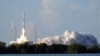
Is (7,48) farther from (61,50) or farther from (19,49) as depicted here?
(61,50)

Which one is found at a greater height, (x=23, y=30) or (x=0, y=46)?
(x=23, y=30)

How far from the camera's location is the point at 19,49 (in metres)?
133

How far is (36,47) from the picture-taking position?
13838cm

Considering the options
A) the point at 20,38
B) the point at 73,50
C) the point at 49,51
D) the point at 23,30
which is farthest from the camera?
the point at 20,38

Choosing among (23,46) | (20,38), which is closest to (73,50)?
(23,46)

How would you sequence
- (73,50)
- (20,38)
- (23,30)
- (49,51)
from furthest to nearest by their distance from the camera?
(20,38) → (23,30) → (49,51) → (73,50)

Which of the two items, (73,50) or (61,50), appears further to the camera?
(61,50)

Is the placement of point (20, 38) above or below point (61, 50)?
above

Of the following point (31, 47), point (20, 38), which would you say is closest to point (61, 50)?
point (31, 47)

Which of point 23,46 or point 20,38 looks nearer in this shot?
point 23,46

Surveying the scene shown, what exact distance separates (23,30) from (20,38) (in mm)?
21852

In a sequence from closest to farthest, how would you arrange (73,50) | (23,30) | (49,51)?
1. (73,50)
2. (49,51)
3. (23,30)

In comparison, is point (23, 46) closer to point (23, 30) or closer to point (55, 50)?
point (55, 50)

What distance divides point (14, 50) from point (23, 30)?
39679 millimetres
